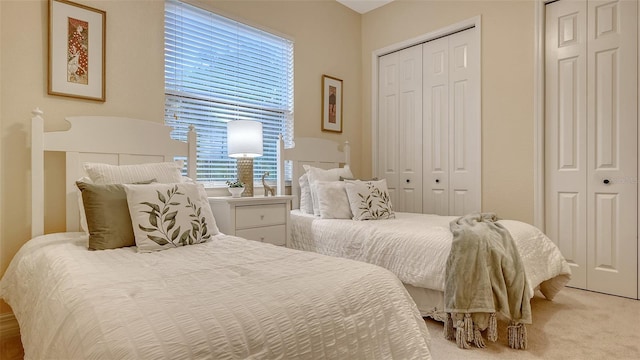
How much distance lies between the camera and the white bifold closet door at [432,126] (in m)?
3.55

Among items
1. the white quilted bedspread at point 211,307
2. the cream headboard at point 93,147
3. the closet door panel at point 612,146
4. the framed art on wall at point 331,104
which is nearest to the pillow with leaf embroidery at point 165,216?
the white quilted bedspread at point 211,307

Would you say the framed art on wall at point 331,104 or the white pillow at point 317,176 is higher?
the framed art on wall at point 331,104

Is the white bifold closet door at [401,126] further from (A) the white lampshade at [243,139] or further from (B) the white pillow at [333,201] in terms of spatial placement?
(A) the white lampshade at [243,139]

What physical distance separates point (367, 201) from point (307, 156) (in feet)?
3.12

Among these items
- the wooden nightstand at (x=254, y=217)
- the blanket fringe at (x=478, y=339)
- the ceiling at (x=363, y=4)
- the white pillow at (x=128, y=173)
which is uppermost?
the ceiling at (x=363, y=4)

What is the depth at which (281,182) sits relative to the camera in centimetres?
334

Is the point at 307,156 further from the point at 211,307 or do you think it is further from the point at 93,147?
the point at 211,307

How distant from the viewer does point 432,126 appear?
3.84m

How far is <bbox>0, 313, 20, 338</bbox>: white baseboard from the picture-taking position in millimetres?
2076

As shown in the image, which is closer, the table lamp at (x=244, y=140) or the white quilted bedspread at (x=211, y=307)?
the white quilted bedspread at (x=211, y=307)

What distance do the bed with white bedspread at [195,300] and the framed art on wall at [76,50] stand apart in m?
0.82

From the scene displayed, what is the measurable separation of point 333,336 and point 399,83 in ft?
11.5

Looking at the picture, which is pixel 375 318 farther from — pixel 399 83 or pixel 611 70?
pixel 399 83

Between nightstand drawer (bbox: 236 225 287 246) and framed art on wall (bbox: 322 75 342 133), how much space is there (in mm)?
1487
